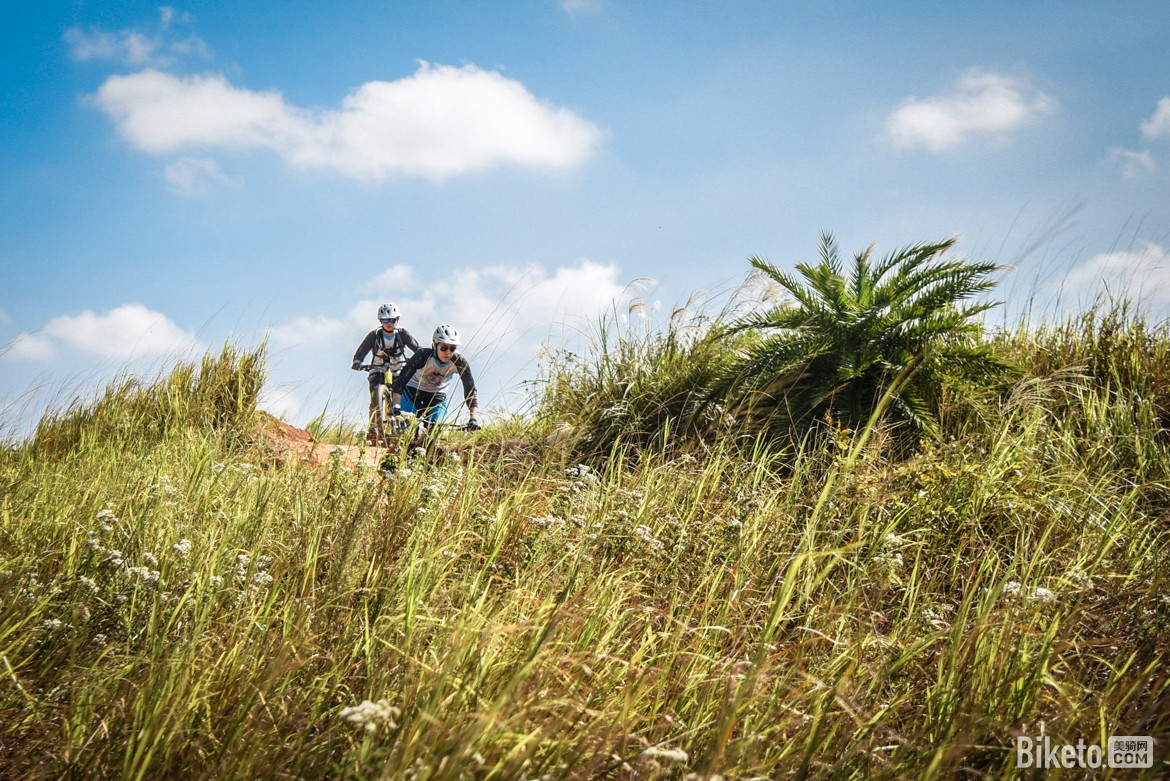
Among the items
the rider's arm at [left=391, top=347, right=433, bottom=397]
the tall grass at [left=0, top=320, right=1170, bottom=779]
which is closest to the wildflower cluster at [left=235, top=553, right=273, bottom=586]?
the tall grass at [left=0, top=320, right=1170, bottom=779]

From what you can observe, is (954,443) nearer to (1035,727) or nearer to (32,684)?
(1035,727)

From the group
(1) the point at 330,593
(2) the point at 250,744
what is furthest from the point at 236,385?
(2) the point at 250,744

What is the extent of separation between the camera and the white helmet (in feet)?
27.9

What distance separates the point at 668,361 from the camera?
7.09 m

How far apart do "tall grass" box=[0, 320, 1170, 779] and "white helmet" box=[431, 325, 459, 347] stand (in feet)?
11.2

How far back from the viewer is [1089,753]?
85.3 inches

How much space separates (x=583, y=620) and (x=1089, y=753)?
62.4 inches

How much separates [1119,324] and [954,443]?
331cm

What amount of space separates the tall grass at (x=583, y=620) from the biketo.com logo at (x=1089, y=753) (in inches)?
2.2

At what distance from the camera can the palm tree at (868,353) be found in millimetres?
5668

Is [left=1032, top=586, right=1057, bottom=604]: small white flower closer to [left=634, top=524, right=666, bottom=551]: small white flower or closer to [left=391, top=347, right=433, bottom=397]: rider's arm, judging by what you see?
[left=634, top=524, right=666, bottom=551]: small white flower

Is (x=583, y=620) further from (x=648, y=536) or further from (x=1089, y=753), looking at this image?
(x=1089, y=753)

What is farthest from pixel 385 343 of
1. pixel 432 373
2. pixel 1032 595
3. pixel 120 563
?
pixel 1032 595

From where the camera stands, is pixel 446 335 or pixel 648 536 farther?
pixel 446 335
